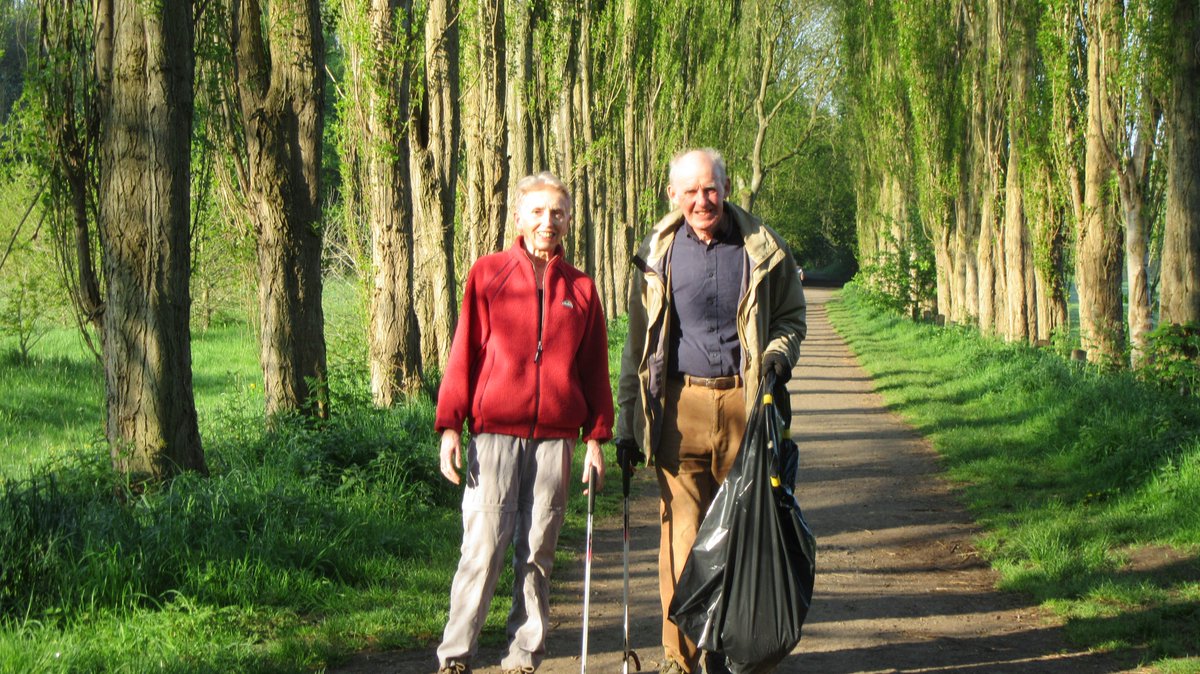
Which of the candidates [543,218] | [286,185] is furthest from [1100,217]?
[543,218]

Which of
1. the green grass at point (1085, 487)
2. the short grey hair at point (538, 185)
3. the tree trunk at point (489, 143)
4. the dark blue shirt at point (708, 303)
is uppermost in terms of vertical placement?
the tree trunk at point (489, 143)

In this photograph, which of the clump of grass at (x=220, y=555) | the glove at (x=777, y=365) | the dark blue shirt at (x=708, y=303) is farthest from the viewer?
the clump of grass at (x=220, y=555)

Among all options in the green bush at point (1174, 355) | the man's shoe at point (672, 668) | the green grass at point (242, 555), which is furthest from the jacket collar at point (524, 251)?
the green bush at point (1174, 355)

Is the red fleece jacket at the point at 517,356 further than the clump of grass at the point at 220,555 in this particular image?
No

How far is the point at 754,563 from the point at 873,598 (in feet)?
8.09

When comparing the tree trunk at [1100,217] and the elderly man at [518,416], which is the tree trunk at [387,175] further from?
the tree trunk at [1100,217]

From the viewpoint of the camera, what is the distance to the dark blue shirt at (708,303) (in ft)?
17.2

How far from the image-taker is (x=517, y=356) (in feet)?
17.0

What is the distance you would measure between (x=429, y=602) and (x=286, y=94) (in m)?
4.71

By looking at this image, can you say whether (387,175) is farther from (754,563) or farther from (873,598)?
(754,563)

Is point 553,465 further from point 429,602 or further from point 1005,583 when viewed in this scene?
point 1005,583

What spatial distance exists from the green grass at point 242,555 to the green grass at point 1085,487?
295 cm

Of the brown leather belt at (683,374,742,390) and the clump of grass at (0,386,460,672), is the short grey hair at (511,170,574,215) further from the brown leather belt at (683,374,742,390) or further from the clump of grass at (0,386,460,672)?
the clump of grass at (0,386,460,672)

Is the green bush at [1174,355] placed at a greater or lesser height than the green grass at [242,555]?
greater
